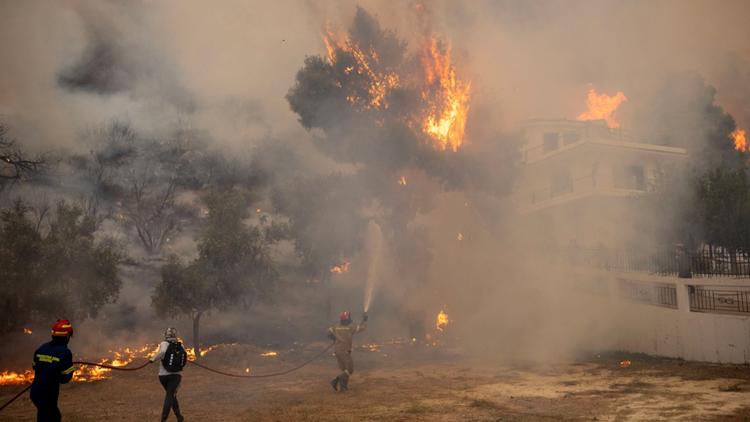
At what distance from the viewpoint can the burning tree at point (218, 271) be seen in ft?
65.0

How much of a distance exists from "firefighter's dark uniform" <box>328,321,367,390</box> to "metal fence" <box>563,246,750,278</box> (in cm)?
1100

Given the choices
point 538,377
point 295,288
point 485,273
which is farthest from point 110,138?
point 538,377

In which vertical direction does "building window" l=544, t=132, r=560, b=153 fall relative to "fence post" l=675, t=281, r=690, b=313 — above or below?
above

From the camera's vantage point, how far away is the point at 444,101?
1035 inches

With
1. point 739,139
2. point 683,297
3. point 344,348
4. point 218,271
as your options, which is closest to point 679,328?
point 683,297

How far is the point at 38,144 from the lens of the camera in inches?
1722

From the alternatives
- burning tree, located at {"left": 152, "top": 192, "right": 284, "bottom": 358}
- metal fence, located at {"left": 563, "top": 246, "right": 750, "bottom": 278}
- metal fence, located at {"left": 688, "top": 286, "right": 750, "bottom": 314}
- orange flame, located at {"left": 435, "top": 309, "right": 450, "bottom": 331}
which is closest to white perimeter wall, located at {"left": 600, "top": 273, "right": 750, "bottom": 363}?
metal fence, located at {"left": 688, "top": 286, "right": 750, "bottom": 314}

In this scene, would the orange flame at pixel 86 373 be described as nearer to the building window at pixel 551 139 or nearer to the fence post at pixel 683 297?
the fence post at pixel 683 297

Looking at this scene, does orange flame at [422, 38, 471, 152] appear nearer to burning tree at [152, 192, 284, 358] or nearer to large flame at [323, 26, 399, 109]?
large flame at [323, 26, 399, 109]

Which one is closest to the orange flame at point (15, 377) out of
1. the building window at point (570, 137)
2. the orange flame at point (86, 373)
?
the orange flame at point (86, 373)

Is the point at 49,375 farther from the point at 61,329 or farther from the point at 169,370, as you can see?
the point at 169,370

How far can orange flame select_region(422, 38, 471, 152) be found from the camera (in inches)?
1024

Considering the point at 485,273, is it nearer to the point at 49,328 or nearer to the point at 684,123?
the point at 49,328

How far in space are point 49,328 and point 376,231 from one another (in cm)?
1896
